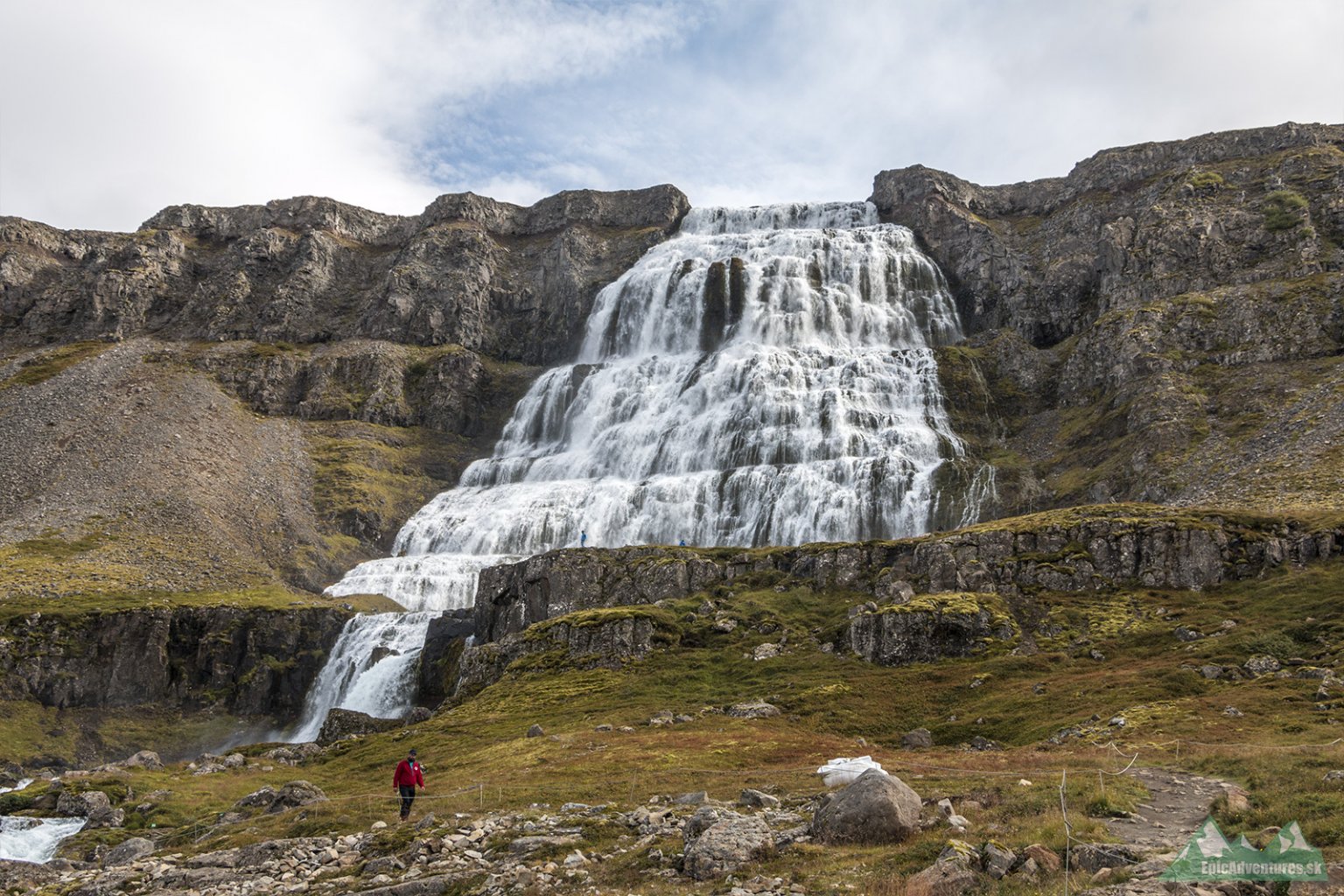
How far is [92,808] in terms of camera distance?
37.9 meters

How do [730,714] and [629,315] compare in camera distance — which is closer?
[730,714]

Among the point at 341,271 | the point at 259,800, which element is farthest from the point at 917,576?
the point at 341,271

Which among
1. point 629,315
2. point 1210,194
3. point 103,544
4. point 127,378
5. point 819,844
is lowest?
point 819,844

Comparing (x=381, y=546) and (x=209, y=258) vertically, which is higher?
(x=209, y=258)

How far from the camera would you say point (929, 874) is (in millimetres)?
14977

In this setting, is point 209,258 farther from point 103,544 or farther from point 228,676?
point 228,676

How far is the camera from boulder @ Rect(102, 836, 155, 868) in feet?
97.6

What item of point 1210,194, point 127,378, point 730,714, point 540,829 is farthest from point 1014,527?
point 127,378

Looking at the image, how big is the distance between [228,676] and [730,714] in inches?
1961

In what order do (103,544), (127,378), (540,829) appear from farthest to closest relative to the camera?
(127,378), (103,544), (540,829)

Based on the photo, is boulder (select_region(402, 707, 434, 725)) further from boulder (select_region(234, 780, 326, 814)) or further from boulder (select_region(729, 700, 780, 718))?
boulder (select_region(729, 700, 780, 718))
